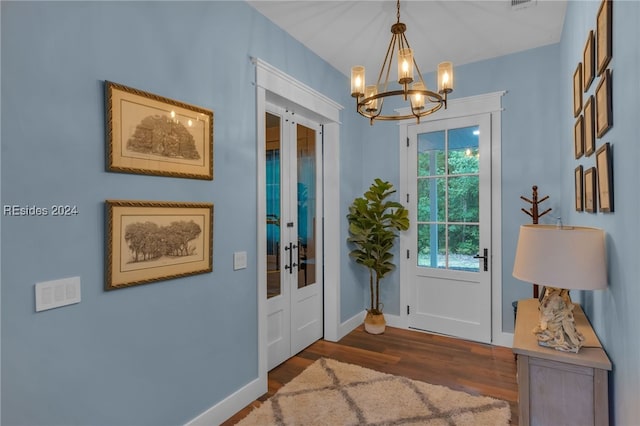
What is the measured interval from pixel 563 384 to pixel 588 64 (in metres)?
1.52

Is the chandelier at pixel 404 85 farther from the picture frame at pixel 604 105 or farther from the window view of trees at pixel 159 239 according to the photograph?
the window view of trees at pixel 159 239

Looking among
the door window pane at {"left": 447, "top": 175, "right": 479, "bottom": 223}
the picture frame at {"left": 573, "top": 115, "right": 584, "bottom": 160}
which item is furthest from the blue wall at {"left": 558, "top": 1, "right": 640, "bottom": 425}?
the door window pane at {"left": 447, "top": 175, "right": 479, "bottom": 223}

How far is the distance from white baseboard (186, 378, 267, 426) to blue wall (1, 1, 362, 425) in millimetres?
48

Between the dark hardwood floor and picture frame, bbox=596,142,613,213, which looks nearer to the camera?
picture frame, bbox=596,142,613,213

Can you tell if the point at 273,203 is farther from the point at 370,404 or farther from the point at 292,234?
the point at 370,404

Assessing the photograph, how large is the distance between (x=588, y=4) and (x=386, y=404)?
2.70 meters

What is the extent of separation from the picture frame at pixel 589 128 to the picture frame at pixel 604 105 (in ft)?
0.50

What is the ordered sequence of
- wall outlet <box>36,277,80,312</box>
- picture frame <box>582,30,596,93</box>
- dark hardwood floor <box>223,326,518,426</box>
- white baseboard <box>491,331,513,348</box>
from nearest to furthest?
wall outlet <box>36,277,80,312</box>
picture frame <box>582,30,596,93</box>
dark hardwood floor <box>223,326,518,426</box>
white baseboard <box>491,331,513,348</box>

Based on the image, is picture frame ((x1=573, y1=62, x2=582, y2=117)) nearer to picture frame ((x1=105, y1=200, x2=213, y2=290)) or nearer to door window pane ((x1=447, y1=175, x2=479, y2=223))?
door window pane ((x1=447, y1=175, x2=479, y2=223))

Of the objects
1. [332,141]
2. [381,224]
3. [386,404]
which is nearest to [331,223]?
[381,224]

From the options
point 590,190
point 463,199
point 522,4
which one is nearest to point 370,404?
point 590,190

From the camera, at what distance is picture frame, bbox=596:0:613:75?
131 cm

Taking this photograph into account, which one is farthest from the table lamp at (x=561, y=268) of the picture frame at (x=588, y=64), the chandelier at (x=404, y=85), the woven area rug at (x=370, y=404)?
the woven area rug at (x=370, y=404)

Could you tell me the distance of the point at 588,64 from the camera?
5.67 ft
